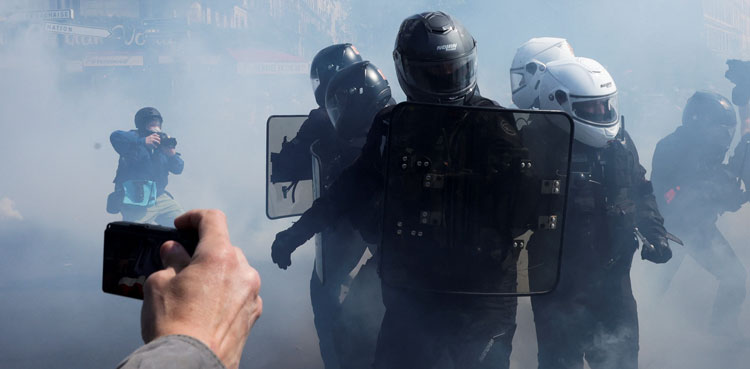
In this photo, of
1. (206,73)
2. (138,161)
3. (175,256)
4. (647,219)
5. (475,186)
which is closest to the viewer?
(175,256)

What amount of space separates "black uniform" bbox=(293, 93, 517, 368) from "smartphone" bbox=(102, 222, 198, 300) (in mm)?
1420

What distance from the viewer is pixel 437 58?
2.41 metres

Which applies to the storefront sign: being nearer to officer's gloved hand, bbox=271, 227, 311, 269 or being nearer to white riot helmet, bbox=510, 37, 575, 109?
white riot helmet, bbox=510, 37, 575, 109

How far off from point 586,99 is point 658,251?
0.73 metres

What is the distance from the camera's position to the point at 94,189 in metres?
13.1

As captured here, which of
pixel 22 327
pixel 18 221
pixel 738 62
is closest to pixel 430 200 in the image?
pixel 22 327

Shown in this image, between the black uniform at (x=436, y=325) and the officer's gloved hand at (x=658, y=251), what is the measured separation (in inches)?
44.0

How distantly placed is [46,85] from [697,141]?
14417mm

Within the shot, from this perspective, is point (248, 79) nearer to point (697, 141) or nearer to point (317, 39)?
point (317, 39)

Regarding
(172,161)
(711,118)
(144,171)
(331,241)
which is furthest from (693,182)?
(144,171)

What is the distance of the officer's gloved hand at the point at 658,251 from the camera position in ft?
10.5

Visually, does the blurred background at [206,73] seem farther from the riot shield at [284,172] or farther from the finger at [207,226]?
the finger at [207,226]

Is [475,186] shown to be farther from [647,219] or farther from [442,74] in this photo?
[647,219]

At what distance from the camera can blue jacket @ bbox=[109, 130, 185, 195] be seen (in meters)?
6.34
